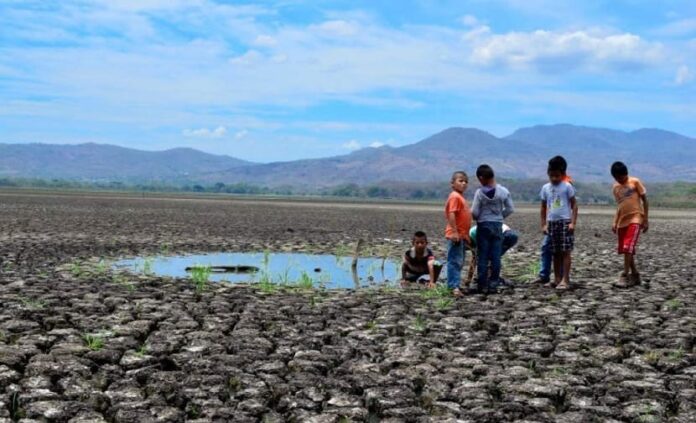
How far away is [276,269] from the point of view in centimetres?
1664

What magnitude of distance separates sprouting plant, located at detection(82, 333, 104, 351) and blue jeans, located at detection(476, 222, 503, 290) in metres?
6.30

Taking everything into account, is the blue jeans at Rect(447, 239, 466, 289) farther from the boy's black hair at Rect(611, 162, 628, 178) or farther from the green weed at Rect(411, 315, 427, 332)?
the boy's black hair at Rect(611, 162, 628, 178)

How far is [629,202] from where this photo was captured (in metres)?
12.0

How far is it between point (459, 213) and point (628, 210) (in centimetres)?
319

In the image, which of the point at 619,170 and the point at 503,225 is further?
the point at 619,170

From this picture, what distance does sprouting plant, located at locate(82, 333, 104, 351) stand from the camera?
7172 mm

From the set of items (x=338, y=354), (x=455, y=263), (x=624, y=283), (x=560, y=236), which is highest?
(x=560, y=236)

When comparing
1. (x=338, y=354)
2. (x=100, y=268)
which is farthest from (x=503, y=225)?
(x=100, y=268)

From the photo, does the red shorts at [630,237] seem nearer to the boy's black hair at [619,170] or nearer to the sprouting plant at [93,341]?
the boy's black hair at [619,170]

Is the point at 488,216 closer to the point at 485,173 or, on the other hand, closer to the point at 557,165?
the point at 485,173

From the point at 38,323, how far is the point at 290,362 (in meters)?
3.33

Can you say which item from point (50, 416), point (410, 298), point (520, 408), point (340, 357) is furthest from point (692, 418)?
point (410, 298)

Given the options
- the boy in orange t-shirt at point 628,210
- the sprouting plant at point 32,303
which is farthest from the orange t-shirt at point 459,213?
the sprouting plant at point 32,303

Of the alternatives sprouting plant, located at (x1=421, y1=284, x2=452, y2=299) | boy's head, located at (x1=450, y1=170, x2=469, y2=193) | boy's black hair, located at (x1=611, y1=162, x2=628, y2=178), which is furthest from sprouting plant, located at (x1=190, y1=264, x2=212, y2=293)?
boy's black hair, located at (x1=611, y1=162, x2=628, y2=178)
